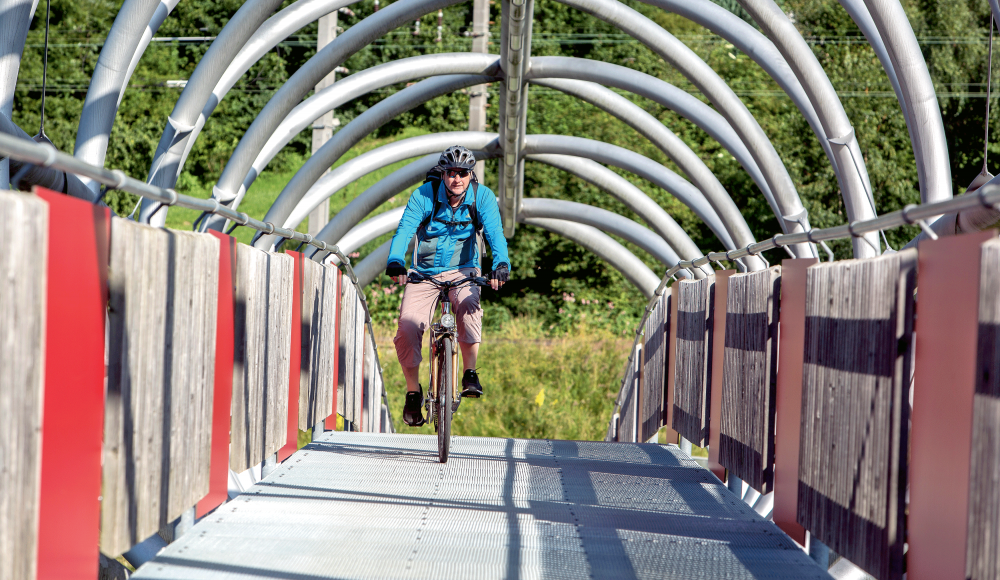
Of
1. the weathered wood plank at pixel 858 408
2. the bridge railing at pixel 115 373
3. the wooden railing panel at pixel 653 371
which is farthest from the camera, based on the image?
the wooden railing panel at pixel 653 371

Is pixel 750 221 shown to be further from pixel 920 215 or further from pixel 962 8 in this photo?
pixel 920 215

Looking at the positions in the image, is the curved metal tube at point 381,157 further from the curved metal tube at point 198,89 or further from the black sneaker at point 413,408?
the black sneaker at point 413,408

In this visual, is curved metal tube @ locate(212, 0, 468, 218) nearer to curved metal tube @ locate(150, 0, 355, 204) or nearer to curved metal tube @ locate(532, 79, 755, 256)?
curved metal tube @ locate(150, 0, 355, 204)

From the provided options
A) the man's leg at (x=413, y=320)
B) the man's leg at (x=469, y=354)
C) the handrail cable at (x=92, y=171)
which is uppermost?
the handrail cable at (x=92, y=171)

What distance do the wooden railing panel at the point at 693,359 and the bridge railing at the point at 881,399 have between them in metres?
1.00

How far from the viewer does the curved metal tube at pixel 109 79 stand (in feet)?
22.7

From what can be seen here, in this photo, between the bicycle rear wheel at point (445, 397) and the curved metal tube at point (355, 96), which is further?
the curved metal tube at point (355, 96)

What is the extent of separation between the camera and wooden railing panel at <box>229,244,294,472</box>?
5.03 meters

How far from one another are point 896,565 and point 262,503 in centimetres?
293

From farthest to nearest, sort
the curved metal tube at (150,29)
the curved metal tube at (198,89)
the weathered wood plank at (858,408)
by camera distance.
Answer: the curved metal tube at (198,89) → the curved metal tube at (150,29) → the weathered wood plank at (858,408)

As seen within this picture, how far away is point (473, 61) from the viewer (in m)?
12.0

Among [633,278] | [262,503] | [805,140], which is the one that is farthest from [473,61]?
[805,140]

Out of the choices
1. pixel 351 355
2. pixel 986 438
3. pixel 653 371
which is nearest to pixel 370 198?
pixel 351 355

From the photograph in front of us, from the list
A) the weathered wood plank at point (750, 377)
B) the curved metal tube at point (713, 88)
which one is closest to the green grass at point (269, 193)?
the curved metal tube at point (713, 88)
